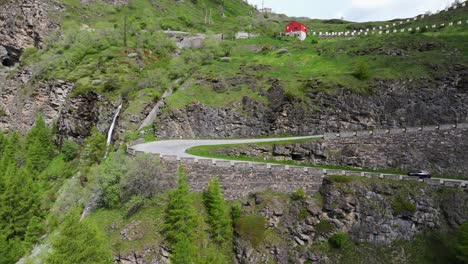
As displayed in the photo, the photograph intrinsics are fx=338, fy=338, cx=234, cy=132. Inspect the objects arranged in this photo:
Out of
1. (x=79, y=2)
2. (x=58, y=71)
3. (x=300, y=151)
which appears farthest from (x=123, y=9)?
(x=300, y=151)

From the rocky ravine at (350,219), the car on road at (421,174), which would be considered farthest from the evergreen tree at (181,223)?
the car on road at (421,174)

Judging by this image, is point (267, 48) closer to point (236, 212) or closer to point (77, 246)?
point (236, 212)

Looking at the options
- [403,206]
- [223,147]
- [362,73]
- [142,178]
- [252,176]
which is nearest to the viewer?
[403,206]

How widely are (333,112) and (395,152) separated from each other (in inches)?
439

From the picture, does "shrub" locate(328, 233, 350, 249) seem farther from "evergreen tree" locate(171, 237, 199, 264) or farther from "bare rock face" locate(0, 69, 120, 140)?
"bare rock face" locate(0, 69, 120, 140)

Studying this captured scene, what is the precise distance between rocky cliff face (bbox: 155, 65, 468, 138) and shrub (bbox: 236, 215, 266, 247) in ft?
64.7

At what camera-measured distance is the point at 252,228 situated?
32188 mm

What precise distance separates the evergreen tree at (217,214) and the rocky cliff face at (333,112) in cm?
1946

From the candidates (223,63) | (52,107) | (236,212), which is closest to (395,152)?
(236,212)

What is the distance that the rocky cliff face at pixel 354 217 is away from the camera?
31.2m

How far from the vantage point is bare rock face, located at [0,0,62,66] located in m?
95.2

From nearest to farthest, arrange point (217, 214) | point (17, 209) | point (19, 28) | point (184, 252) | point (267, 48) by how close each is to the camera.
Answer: point (184, 252) < point (217, 214) < point (17, 209) < point (267, 48) < point (19, 28)

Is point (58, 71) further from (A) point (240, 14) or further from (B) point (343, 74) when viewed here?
(A) point (240, 14)

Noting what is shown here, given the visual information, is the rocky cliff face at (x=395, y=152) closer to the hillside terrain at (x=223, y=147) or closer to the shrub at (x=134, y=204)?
the hillside terrain at (x=223, y=147)
